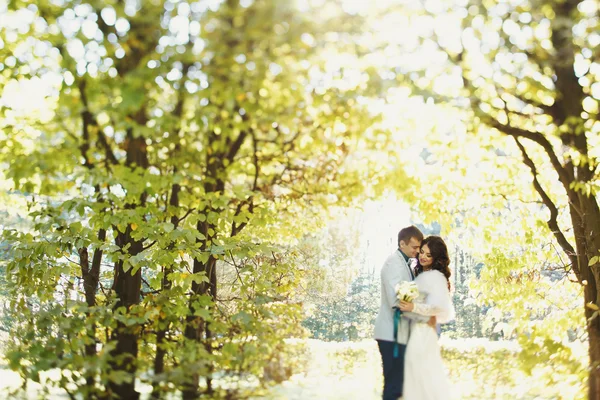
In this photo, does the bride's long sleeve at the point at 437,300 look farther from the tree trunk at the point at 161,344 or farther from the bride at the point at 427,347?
the tree trunk at the point at 161,344

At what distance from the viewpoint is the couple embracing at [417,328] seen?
18.3 feet

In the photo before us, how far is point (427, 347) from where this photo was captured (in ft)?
18.4

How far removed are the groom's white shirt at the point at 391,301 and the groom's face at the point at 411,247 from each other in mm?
65

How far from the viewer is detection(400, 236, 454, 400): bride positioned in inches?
219

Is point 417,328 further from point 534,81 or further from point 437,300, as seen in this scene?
point 534,81

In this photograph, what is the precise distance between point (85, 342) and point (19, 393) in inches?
39.5

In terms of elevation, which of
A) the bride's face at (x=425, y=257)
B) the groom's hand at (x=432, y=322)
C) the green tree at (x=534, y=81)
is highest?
the green tree at (x=534, y=81)

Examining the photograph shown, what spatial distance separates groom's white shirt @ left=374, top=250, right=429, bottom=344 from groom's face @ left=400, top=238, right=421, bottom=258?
0.21 feet

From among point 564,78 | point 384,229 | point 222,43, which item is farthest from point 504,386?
point 384,229

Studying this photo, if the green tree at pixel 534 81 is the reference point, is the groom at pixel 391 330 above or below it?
below

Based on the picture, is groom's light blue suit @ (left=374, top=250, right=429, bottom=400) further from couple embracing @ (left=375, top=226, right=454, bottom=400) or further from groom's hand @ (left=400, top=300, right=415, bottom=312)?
groom's hand @ (left=400, top=300, right=415, bottom=312)

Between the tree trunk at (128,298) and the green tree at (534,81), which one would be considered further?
the green tree at (534,81)

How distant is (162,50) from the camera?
4.93m

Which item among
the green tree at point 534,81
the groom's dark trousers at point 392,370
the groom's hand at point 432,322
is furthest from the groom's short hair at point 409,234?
the green tree at point 534,81
